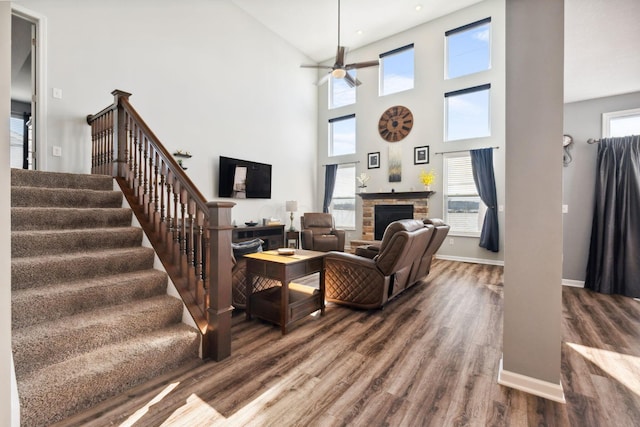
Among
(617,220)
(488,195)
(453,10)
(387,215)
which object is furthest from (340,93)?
(617,220)

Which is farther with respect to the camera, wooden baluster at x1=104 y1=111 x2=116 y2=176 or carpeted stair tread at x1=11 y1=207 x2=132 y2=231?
wooden baluster at x1=104 y1=111 x2=116 y2=176

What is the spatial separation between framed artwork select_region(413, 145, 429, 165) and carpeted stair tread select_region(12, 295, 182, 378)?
5.78 meters

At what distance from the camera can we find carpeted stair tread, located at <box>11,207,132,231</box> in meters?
2.33

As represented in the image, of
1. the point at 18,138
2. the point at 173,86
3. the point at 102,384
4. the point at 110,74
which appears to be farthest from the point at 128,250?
the point at 18,138

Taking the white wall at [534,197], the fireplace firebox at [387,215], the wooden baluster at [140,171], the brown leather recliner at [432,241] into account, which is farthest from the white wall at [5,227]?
the fireplace firebox at [387,215]

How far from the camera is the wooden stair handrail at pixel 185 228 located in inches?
82.0

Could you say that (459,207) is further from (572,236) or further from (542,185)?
(542,185)

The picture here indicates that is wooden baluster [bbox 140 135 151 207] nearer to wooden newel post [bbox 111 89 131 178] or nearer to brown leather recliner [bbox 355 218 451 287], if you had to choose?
wooden newel post [bbox 111 89 131 178]

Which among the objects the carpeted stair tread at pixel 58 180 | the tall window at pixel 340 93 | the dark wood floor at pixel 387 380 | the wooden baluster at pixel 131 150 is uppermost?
the tall window at pixel 340 93

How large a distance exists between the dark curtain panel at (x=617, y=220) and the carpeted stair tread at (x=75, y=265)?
18.3 ft

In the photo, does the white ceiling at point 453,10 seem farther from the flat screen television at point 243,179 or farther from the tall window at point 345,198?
the flat screen television at point 243,179

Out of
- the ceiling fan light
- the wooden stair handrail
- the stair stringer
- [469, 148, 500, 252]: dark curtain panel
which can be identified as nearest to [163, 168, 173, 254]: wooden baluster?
the wooden stair handrail

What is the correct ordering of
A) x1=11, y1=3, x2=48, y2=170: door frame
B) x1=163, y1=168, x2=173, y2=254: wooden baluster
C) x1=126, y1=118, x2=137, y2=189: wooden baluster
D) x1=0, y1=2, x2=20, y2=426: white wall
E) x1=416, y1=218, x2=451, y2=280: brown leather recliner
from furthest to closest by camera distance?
x1=416, y1=218, x2=451, y2=280: brown leather recliner < x1=11, y1=3, x2=48, y2=170: door frame < x1=126, y1=118, x2=137, y2=189: wooden baluster < x1=163, y1=168, x2=173, y2=254: wooden baluster < x1=0, y1=2, x2=20, y2=426: white wall

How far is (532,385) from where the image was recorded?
69.3 inches
